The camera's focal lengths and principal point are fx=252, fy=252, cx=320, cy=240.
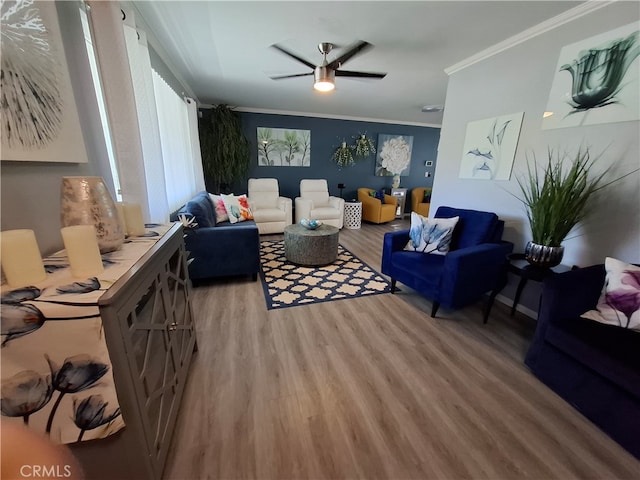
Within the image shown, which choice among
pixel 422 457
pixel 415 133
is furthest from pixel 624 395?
pixel 415 133

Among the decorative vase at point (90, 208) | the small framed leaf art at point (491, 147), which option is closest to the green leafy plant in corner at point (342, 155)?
the small framed leaf art at point (491, 147)

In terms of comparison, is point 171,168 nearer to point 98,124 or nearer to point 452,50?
point 98,124

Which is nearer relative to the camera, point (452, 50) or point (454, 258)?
point (454, 258)

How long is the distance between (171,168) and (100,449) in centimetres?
260

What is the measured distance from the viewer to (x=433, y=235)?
2.29m

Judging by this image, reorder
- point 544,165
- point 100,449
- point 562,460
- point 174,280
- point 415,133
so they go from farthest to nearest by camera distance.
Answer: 1. point 415,133
2. point 544,165
3. point 174,280
4. point 562,460
5. point 100,449

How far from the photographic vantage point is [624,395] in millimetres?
1121

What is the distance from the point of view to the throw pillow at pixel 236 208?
336 cm

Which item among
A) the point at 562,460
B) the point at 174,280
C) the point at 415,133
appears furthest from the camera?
the point at 415,133

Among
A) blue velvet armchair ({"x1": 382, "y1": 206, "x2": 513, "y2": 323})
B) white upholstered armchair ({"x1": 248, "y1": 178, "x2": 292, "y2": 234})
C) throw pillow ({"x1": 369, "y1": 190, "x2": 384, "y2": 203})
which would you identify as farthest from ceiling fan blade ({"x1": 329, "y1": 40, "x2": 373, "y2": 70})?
throw pillow ({"x1": 369, "y1": 190, "x2": 384, "y2": 203})

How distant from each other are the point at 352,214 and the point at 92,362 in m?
4.51

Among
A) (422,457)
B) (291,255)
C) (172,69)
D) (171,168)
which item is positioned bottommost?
(422,457)

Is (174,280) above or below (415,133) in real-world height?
below

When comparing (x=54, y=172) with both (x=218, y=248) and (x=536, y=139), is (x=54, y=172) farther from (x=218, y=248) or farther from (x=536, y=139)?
(x=536, y=139)
